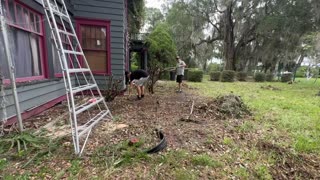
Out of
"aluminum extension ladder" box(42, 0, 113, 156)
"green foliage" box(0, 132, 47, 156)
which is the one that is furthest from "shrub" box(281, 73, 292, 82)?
"green foliage" box(0, 132, 47, 156)

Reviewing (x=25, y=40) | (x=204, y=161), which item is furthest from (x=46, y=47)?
(x=204, y=161)

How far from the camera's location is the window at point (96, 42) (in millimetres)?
6493

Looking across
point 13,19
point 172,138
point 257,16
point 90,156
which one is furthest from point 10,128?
point 257,16

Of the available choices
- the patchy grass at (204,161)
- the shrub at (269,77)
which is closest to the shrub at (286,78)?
the shrub at (269,77)

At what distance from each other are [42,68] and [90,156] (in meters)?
2.87

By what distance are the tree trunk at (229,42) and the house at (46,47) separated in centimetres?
1313

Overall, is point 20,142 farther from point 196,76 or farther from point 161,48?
point 196,76

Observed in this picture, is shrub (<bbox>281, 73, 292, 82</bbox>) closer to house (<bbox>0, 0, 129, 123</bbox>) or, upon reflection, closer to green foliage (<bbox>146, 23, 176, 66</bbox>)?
green foliage (<bbox>146, 23, 176, 66</bbox>)

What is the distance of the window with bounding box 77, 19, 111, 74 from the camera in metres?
6.49

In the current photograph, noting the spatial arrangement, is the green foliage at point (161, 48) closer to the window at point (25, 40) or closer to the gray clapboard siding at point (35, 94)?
the gray clapboard siding at point (35, 94)

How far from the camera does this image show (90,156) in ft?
8.41

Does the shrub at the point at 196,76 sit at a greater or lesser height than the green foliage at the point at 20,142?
greater

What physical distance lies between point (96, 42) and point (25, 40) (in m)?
2.75

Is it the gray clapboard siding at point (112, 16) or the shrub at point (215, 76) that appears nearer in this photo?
the gray clapboard siding at point (112, 16)
